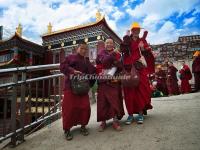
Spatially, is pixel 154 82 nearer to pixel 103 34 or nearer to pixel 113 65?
pixel 113 65

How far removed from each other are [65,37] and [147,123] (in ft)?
61.7

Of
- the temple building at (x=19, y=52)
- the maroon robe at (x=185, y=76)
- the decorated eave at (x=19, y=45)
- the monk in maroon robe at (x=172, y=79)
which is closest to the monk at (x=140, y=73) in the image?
the monk in maroon robe at (x=172, y=79)

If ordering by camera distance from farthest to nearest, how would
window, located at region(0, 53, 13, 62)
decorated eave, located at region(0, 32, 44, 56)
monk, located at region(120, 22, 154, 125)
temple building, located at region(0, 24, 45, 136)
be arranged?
window, located at region(0, 53, 13, 62), decorated eave, located at region(0, 32, 44, 56), temple building, located at region(0, 24, 45, 136), monk, located at region(120, 22, 154, 125)

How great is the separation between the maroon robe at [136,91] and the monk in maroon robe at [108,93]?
0.14 metres

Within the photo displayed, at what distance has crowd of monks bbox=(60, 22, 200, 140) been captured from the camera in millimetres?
3326

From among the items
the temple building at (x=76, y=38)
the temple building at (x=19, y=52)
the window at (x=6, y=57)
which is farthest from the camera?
the window at (x=6, y=57)

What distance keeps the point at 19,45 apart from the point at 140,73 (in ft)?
61.6

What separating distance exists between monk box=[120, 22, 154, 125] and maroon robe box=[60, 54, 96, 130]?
650mm

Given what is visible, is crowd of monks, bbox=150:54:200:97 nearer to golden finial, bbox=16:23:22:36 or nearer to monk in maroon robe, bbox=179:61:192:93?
monk in maroon robe, bbox=179:61:192:93

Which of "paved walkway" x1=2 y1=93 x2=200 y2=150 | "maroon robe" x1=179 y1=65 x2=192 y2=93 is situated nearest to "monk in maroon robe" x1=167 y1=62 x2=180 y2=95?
"maroon robe" x1=179 y1=65 x2=192 y2=93

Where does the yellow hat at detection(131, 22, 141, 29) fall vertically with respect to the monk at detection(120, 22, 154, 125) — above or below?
above

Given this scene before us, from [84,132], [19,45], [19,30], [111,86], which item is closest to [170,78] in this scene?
[111,86]

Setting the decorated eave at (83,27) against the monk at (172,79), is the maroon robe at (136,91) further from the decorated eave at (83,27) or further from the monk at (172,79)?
the decorated eave at (83,27)

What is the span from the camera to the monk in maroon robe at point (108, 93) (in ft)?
11.1
